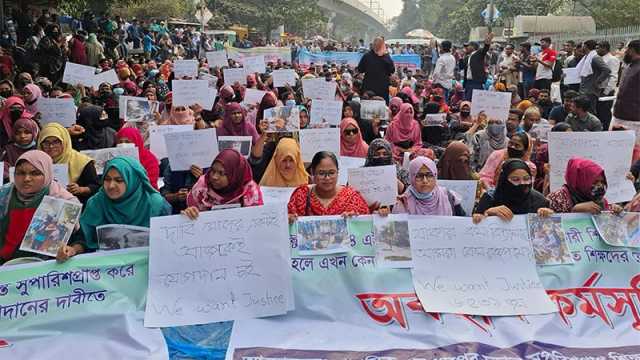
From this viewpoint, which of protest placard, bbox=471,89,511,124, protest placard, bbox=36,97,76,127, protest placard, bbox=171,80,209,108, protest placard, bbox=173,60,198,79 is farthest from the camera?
protest placard, bbox=173,60,198,79

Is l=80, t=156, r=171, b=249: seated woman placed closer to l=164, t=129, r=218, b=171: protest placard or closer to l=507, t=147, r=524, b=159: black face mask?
l=164, t=129, r=218, b=171: protest placard

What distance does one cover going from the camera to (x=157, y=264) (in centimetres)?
355

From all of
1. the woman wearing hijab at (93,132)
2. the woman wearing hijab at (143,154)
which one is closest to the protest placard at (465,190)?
the woman wearing hijab at (143,154)

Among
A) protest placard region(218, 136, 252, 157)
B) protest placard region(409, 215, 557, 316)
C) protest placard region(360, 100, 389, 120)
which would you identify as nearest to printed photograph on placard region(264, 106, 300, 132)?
protest placard region(218, 136, 252, 157)

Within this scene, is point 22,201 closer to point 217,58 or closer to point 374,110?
point 374,110

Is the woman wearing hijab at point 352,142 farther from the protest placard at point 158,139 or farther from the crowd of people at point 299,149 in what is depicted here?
the protest placard at point 158,139

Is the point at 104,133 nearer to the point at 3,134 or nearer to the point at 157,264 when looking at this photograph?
the point at 3,134

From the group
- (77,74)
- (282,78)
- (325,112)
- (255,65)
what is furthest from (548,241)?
(255,65)

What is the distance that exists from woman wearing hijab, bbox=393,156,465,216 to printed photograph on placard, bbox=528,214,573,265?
561 mm

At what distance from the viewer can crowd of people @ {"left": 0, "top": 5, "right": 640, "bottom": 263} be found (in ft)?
12.8

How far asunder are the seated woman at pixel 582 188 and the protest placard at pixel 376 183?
3.56ft

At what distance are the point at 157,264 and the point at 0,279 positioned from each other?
0.80 meters

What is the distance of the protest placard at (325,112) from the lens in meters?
8.17

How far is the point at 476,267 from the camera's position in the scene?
146 inches
